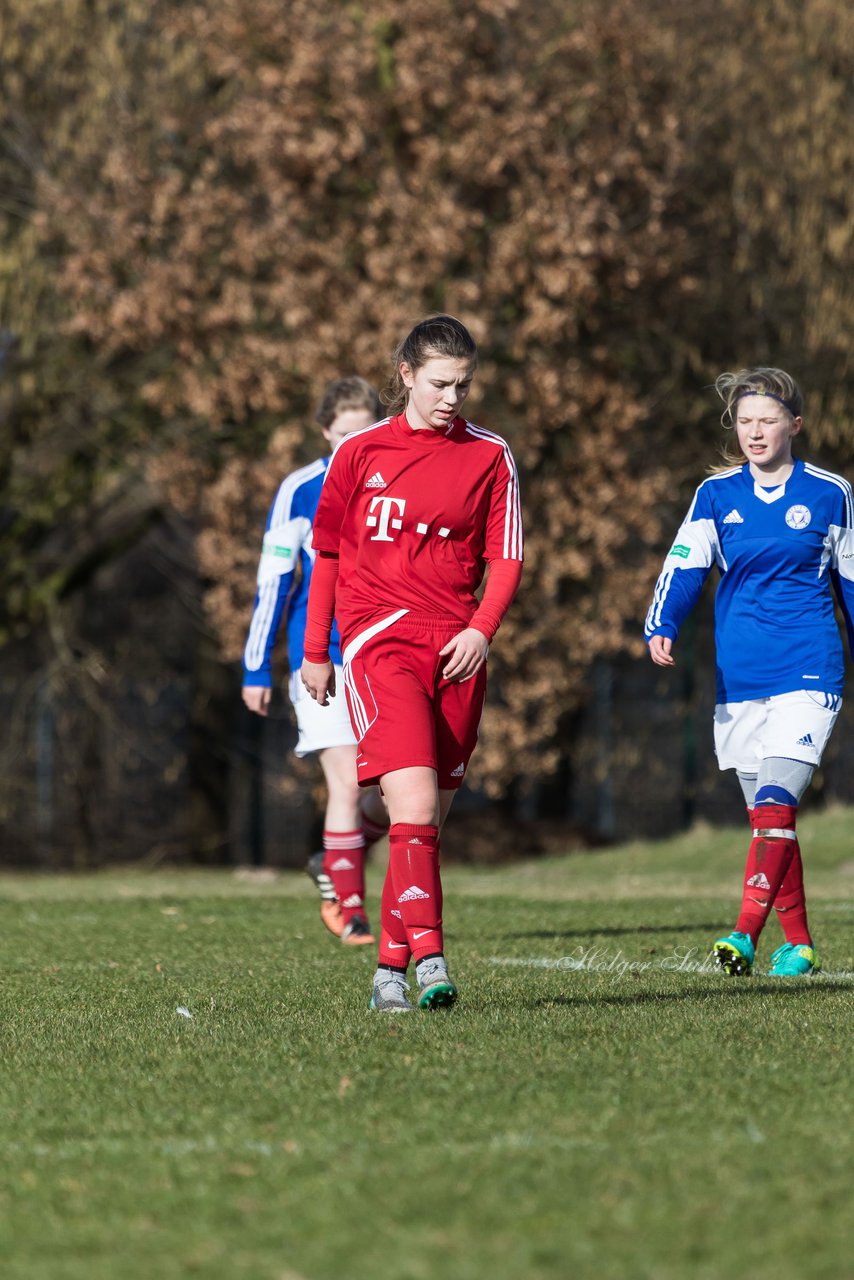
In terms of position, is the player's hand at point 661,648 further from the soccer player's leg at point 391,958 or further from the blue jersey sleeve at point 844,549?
the soccer player's leg at point 391,958

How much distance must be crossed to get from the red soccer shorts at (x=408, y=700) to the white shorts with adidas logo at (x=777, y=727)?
1.31 meters

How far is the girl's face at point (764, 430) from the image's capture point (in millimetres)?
6367

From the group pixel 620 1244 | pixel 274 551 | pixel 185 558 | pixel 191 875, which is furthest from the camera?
pixel 185 558

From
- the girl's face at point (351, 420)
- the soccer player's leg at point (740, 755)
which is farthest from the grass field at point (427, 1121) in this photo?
the girl's face at point (351, 420)

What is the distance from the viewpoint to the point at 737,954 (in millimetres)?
6238

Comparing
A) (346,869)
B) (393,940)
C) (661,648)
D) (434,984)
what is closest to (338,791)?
(346,869)

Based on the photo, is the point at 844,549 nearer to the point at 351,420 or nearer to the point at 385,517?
the point at 385,517

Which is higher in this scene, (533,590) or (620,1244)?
(533,590)

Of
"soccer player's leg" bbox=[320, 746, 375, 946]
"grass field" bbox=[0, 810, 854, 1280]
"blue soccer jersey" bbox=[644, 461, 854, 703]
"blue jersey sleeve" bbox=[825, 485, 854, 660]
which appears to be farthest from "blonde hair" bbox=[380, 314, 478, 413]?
"soccer player's leg" bbox=[320, 746, 375, 946]

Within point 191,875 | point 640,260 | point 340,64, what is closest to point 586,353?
point 640,260

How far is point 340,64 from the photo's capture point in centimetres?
1595

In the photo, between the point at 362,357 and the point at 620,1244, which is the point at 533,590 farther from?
the point at 620,1244

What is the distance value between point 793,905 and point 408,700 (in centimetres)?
198

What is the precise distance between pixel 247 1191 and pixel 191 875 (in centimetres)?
1367
